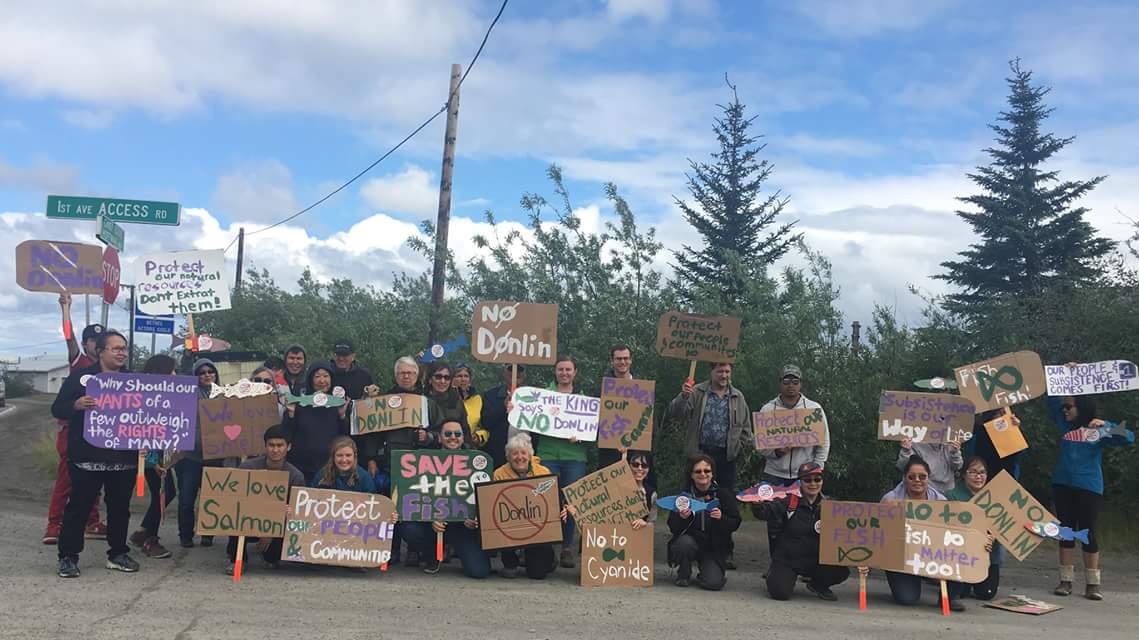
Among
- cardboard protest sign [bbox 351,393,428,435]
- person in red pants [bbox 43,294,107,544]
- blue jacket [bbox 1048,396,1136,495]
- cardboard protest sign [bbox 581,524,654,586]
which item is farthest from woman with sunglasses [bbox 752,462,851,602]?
person in red pants [bbox 43,294,107,544]

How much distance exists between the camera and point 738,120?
82.6 ft

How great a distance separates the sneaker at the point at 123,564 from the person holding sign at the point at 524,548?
302 cm

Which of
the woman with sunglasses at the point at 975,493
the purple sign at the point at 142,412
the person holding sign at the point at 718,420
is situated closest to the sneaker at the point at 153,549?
the purple sign at the point at 142,412

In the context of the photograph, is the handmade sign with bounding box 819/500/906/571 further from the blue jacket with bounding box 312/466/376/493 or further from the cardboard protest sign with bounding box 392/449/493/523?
the blue jacket with bounding box 312/466/376/493

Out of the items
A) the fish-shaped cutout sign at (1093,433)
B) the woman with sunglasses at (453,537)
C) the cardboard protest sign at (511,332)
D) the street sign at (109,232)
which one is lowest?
the woman with sunglasses at (453,537)

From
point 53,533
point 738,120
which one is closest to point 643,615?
point 53,533

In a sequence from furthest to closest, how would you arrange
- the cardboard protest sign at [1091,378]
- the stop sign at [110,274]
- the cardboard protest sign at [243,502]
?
the stop sign at [110,274]
the cardboard protest sign at [1091,378]
the cardboard protest sign at [243,502]

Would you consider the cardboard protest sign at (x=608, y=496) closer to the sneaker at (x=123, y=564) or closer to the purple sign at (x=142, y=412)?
the purple sign at (x=142, y=412)

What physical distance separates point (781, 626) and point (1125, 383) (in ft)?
14.4

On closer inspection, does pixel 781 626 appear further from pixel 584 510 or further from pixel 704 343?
pixel 704 343

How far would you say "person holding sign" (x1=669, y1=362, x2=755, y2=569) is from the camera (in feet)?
29.0

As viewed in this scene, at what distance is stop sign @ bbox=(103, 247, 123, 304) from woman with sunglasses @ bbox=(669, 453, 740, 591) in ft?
Result: 20.5

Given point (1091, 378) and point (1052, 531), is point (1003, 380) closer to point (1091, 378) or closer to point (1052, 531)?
point (1091, 378)

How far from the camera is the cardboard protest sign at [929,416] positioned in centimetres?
851
